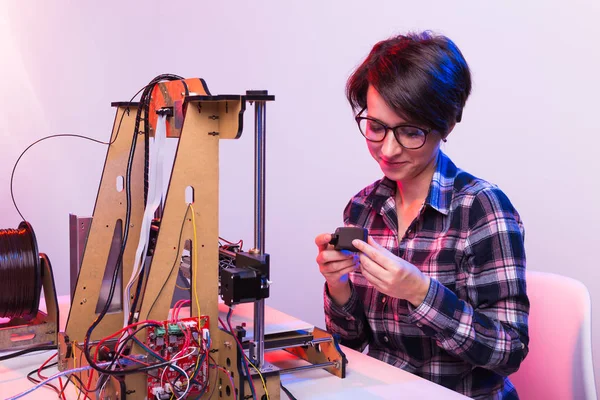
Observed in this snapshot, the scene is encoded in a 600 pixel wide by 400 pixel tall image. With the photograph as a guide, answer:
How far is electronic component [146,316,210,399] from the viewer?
113 centimetres

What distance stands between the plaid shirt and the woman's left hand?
0.03 m

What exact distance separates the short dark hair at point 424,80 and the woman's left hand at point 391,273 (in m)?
0.32

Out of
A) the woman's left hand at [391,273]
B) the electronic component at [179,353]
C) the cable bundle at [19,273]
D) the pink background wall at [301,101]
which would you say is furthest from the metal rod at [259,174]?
the pink background wall at [301,101]

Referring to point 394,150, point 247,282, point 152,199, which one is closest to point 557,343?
point 394,150

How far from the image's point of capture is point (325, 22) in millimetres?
2682

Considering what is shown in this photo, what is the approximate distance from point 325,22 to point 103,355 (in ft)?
6.09

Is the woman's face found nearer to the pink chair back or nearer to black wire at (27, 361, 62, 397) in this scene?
the pink chair back

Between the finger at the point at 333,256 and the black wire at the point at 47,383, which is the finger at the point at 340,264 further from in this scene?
the black wire at the point at 47,383

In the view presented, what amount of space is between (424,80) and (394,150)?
0.16 m

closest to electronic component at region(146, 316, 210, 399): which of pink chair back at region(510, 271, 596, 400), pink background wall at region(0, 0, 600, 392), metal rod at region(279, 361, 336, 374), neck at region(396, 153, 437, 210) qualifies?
metal rod at region(279, 361, 336, 374)

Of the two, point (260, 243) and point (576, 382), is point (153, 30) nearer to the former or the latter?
point (260, 243)

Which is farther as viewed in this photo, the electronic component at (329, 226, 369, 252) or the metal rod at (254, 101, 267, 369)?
the electronic component at (329, 226, 369, 252)

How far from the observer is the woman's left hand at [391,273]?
1.24 metres

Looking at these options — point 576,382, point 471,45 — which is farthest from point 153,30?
point 576,382
